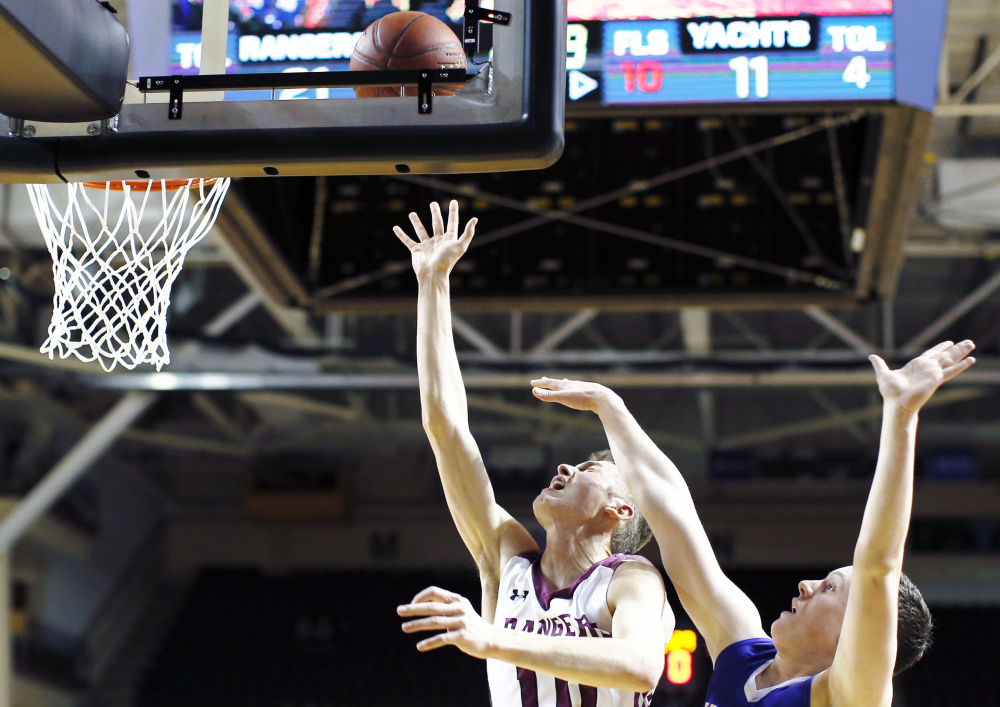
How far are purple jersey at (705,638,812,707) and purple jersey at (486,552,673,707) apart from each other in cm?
18

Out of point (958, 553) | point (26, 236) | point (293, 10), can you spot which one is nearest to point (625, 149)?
point (293, 10)

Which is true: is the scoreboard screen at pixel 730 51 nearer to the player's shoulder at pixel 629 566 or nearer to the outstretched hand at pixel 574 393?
the outstretched hand at pixel 574 393

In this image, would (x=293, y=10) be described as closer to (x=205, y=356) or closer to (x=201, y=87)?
(x=201, y=87)

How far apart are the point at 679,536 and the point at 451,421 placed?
2.47ft

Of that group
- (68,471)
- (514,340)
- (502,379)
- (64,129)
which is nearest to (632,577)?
(64,129)

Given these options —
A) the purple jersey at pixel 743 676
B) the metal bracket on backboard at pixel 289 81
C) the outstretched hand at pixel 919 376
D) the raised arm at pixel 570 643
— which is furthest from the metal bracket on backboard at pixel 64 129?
the purple jersey at pixel 743 676

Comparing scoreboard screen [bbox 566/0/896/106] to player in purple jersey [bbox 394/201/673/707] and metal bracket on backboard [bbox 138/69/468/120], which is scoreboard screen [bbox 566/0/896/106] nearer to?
player in purple jersey [bbox 394/201/673/707]

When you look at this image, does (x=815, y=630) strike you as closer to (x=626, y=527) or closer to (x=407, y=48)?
(x=626, y=527)

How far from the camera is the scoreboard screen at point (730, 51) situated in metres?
4.79

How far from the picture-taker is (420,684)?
53.7ft

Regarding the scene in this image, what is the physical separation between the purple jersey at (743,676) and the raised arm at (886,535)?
15.0 inches

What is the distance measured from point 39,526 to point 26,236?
6987 millimetres

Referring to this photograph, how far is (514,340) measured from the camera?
1256 centimetres

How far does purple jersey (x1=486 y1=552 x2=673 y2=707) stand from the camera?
312 cm
